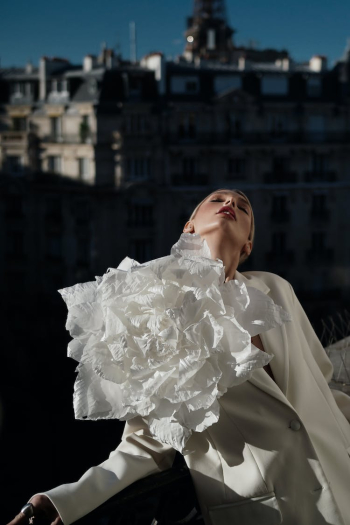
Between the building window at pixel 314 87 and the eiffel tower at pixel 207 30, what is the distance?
362 cm

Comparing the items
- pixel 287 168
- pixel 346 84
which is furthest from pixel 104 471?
pixel 346 84

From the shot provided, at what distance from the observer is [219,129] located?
1182 centimetres

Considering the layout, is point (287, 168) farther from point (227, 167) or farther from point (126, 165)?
point (126, 165)

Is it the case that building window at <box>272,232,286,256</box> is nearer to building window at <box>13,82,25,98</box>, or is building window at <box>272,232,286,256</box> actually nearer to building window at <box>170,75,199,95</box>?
building window at <box>170,75,199,95</box>

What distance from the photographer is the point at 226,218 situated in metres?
1.05

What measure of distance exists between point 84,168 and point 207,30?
6269mm

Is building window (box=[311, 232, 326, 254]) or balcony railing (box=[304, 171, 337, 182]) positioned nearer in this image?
balcony railing (box=[304, 171, 337, 182])

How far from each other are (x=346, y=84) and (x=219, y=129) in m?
2.60

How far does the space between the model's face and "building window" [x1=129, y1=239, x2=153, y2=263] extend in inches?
419

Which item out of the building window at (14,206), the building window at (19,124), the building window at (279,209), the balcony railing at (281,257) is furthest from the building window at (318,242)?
the building window at (19,124)

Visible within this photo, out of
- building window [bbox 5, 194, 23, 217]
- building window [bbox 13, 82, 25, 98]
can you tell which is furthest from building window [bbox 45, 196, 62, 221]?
building window [bbox 13, 82, 25, 98]

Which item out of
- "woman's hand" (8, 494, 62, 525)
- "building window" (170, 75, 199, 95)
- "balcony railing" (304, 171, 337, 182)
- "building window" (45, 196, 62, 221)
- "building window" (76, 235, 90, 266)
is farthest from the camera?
"balcony railing" (304, 171, 337, 182)

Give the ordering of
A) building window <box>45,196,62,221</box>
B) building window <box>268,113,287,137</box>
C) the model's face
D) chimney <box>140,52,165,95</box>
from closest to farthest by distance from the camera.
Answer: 1. the model's face
2. chimney <box>140,52,165,95</box>
3. building window <box>45,196,62,221</box>
4. building window <box>268,113,287,137</box>

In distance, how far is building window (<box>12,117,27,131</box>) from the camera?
1214 centimetres
